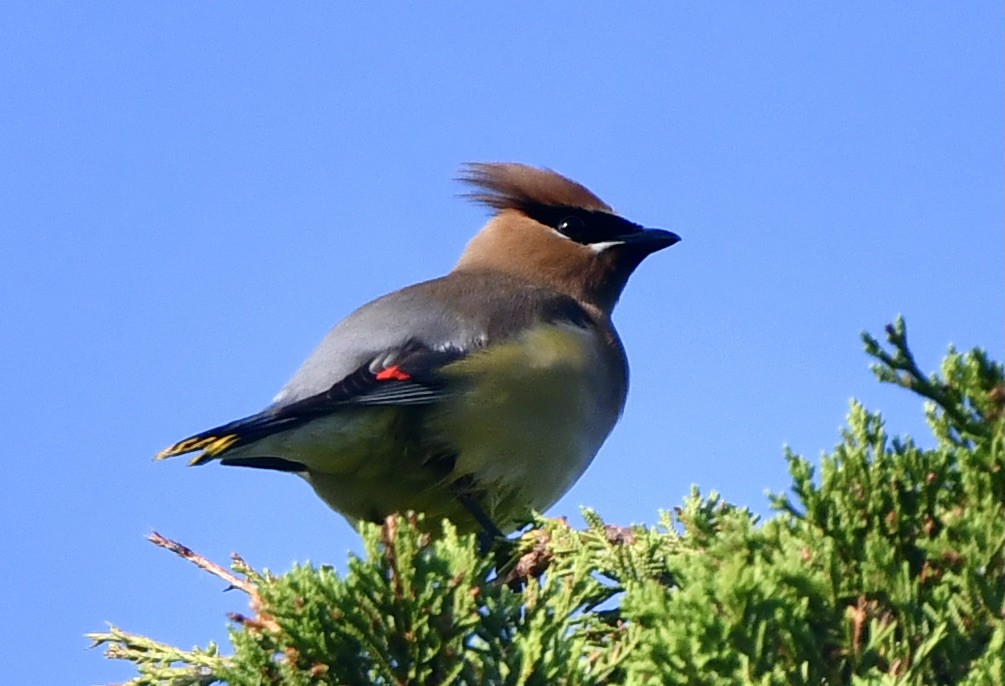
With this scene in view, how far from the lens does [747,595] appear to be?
1.82m

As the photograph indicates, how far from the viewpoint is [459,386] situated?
4281mm

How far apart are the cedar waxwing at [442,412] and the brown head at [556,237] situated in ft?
2.25

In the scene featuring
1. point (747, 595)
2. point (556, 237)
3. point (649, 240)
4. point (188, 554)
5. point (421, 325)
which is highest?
point (556, 237)

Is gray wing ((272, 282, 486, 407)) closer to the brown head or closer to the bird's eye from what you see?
the brown head

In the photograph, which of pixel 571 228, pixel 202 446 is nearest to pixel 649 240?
pixel 571 228

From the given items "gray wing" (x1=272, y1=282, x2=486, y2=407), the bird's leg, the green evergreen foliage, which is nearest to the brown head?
"gray wing" (x1=272, y1=282, x2=486, y2=407)

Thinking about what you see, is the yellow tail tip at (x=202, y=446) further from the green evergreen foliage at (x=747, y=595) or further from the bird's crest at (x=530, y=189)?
the bird's crest at (x=530, y=189)

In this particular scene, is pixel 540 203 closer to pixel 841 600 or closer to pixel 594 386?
pixel 594 386

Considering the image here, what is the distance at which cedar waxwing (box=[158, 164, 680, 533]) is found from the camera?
4125 millimetres

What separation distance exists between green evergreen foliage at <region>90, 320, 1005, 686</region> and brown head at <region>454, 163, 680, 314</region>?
124 inches

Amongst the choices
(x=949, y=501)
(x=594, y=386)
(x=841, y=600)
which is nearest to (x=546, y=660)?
(x=841, y=600)

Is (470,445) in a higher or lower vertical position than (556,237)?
lower

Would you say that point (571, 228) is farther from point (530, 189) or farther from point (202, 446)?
point (202, 446)

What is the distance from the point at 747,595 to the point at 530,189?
4.04m
